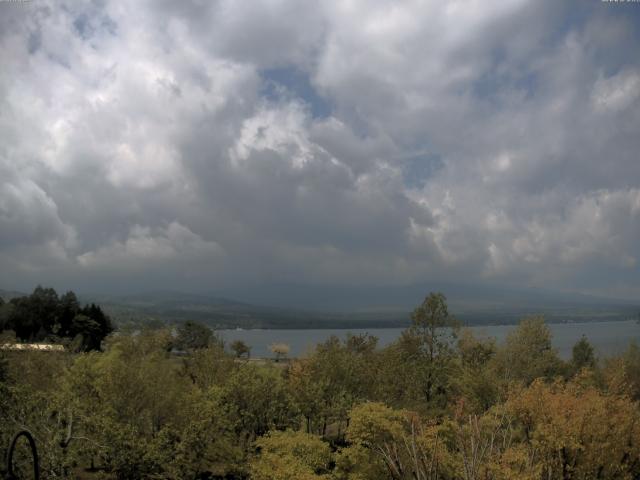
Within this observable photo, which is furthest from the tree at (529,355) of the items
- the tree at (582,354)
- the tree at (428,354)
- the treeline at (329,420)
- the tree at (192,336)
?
the tree at (192,336)

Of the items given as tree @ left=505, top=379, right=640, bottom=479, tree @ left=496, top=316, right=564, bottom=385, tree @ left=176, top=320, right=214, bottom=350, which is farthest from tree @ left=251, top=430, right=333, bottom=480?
tree @ left=176, top=320, right=214, bottom=350

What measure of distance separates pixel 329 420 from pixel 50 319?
310 ft

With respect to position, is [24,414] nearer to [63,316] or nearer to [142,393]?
[142,393]

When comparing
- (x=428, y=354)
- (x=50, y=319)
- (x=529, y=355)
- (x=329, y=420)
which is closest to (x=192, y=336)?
(x=50, y=319)

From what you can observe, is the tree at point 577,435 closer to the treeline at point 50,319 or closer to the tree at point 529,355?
the tree at point 529,355

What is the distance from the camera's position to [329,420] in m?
43.9

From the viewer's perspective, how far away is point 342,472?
29.6 meters

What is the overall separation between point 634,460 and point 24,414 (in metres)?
35.3

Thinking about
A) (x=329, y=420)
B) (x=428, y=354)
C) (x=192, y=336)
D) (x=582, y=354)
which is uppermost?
(x=428, y=354)

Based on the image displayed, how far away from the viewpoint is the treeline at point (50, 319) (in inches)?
4407

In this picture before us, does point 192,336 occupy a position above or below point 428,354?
below

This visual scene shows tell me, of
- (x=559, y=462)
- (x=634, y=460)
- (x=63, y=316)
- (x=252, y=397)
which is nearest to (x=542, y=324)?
(x=634, y=460)

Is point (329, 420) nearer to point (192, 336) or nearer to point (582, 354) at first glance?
point (582, 354)

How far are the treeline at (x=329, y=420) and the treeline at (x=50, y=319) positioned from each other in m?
68.1
